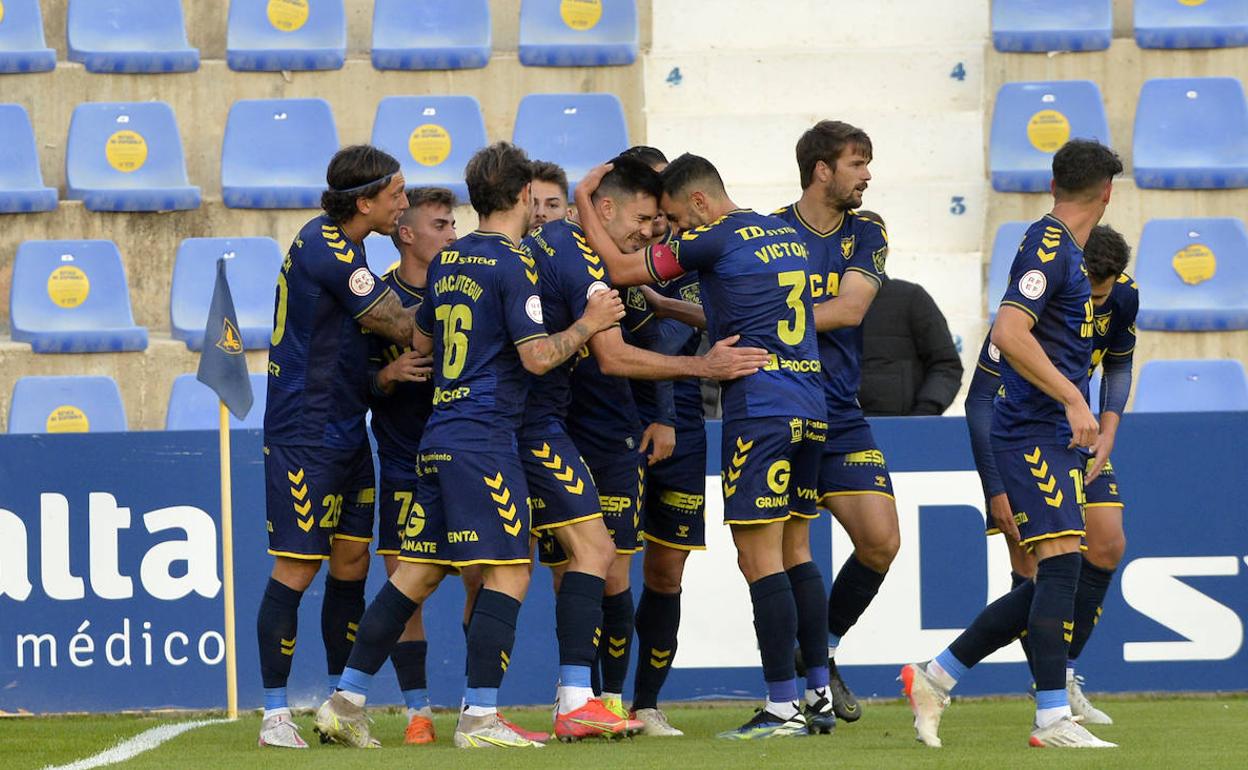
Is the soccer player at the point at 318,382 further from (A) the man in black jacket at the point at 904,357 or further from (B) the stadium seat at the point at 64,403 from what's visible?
(B) the stadium seat at the point at 64,403

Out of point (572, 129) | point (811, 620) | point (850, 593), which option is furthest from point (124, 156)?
point (811, 620)

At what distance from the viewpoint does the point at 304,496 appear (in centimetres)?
661

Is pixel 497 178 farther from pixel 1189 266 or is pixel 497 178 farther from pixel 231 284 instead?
pixel 1189 266

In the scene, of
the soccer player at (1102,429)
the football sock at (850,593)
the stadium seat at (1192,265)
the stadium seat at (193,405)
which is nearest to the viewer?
the soccer player at (1102,429)

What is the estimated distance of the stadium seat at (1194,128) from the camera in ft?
37.9

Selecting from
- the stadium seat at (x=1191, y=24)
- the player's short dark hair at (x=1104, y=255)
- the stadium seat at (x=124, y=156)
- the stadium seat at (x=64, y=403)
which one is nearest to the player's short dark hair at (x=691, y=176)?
the player's short dark hair at (x=1104, y=255)

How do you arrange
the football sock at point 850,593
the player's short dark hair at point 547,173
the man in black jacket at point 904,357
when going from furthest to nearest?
1. the man in black jacket at point 904,357
2. the player's short dark hair at point 547,173
3. the football sock at point 850,593

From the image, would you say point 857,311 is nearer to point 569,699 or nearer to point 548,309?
point 548,309

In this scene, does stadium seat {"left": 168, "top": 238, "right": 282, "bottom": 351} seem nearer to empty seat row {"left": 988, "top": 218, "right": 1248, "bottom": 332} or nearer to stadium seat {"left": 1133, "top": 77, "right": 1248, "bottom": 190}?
empty seat row {"left": 988, "top": 218, "right": 1248, "bottom": 332}

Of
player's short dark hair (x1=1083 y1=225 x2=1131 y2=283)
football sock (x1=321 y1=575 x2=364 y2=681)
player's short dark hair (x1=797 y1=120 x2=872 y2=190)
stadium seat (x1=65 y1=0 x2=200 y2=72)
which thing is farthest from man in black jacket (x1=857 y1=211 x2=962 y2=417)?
stadium seat (x1=65 y1=0 x2=200 y2=72)

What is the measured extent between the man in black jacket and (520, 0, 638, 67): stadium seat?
359 centimetres

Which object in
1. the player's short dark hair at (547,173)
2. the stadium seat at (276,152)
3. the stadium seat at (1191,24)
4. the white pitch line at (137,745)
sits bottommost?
the white pitch line at (137,745)

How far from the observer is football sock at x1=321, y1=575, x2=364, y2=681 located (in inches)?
277

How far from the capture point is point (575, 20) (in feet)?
39.9
